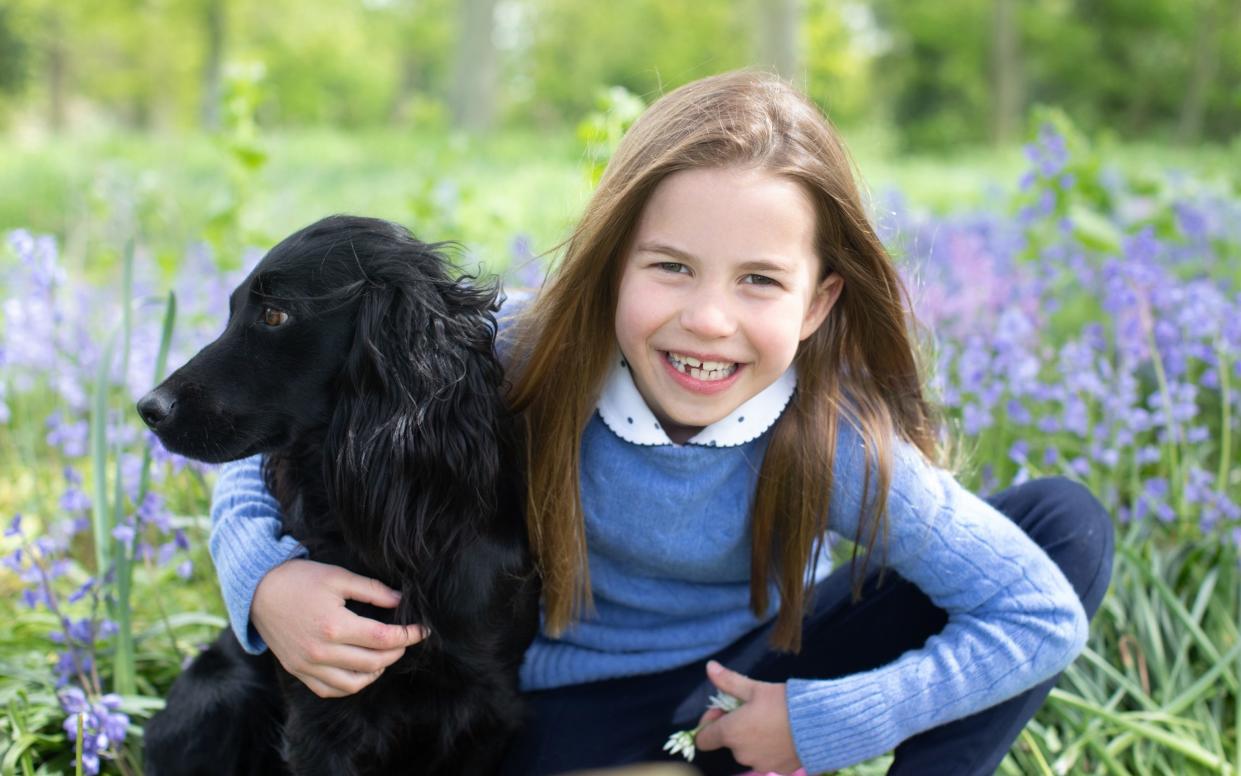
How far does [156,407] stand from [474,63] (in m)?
13.6

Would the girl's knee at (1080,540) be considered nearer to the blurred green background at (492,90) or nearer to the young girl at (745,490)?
the young girl at (745,490)

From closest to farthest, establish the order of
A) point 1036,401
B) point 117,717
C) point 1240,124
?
point 117,717 → point 1036,401 → point 1240,124

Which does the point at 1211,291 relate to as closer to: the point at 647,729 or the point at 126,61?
the point at 647,729

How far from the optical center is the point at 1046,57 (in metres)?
28.3

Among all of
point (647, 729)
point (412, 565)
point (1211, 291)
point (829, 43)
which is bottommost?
point (647, 729)

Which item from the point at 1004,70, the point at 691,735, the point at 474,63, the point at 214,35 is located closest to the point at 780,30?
the point at 474,63

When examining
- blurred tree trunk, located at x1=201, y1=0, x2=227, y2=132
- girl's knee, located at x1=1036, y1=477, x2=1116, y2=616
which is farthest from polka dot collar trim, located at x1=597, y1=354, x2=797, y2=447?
blurred tree trunk, located at x1=201, y1=0, x2=227, y2=132

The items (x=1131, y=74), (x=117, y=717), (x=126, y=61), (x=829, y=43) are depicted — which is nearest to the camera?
(x=117, y=717)

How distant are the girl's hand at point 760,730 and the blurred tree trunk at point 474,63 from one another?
42.8 ft

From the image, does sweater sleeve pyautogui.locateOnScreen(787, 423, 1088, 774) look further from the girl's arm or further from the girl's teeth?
the girl's arm

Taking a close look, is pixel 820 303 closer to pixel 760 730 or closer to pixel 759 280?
pixel 759 280

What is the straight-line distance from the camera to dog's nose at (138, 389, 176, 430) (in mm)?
1605

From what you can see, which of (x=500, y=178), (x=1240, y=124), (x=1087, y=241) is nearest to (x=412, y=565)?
(x=1087, y=241)

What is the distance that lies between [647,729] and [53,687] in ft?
4.22
